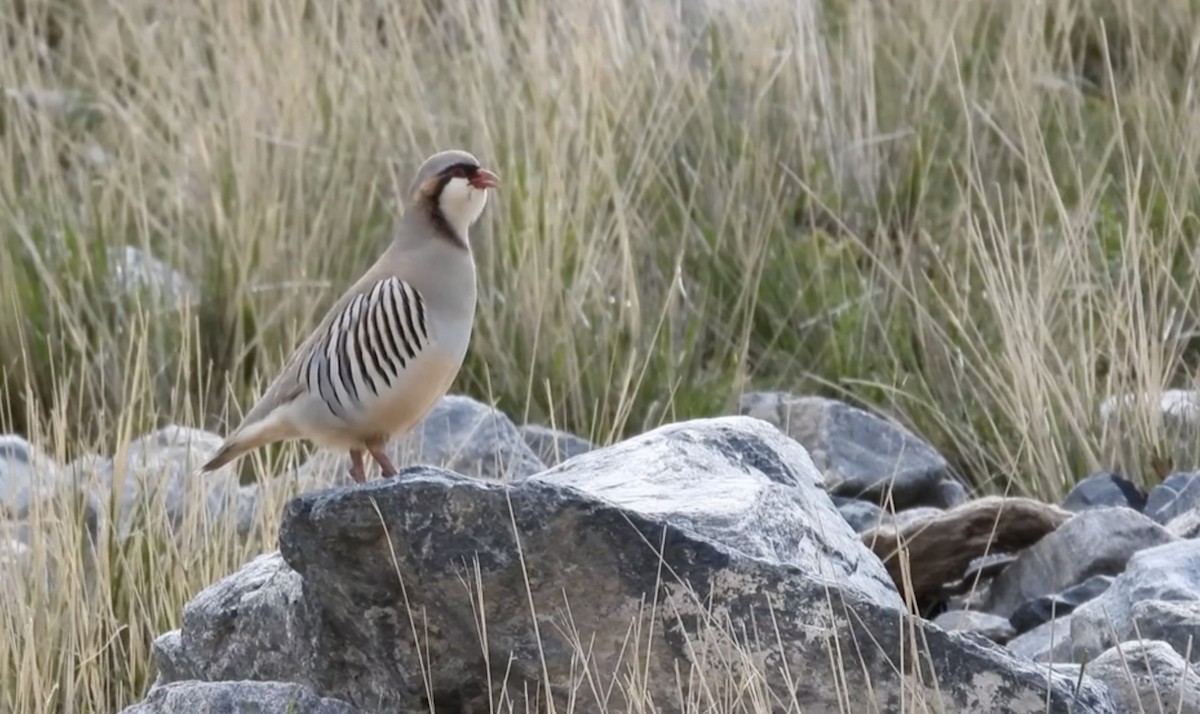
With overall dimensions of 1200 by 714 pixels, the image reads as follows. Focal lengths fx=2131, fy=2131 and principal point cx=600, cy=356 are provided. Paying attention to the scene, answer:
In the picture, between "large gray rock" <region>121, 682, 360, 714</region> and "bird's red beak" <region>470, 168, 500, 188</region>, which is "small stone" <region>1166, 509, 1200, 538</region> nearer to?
"bird's red beak" <region>470, 168, 500, 188</region>

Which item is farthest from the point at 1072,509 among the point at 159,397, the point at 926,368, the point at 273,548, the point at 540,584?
the point at 159,397

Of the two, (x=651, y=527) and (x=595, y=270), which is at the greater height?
(x=651, y=527)

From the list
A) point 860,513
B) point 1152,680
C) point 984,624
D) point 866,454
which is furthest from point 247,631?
point 866,454

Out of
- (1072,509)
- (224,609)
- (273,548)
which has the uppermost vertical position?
(224,609)

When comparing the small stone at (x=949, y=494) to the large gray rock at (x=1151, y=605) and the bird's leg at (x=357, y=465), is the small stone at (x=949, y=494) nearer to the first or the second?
the large gray rock at (x=1151, y=605)

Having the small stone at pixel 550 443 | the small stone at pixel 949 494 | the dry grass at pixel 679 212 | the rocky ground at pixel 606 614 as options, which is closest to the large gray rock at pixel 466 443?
the small stone at pixel 550 443

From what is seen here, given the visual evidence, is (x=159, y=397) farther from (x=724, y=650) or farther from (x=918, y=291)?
(x=724, y=650)

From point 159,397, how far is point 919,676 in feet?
11.9

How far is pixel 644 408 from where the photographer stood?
5.75 m

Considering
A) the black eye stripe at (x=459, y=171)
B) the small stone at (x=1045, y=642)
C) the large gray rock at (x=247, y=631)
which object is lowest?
the small stone at (x=1045, y=642)

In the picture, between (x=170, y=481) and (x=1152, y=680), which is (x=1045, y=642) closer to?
(x=1152, y=680)

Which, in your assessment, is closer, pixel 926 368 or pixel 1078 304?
pixel 1078 304

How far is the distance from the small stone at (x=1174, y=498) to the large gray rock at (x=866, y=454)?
54 centimetres

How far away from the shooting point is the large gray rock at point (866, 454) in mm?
5125
